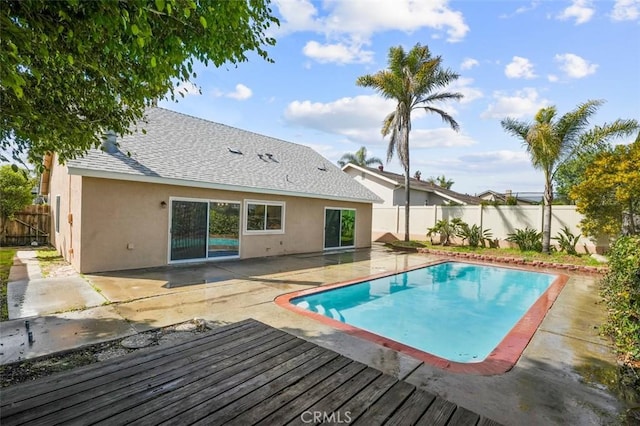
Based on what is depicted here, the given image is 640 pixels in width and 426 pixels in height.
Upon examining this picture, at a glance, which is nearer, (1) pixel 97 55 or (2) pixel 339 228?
(1) pixel 97 55

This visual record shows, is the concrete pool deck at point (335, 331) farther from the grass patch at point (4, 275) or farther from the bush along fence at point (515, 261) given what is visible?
the bush along fence at point (515, 261)

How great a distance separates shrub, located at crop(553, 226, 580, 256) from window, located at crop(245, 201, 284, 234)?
Answer: 40.5 ft

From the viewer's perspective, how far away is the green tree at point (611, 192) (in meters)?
10.5

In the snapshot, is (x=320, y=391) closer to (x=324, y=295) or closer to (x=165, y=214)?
(x=324, y=295)

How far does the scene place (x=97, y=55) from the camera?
10.9 feet

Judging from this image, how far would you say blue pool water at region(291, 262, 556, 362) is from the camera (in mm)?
5871

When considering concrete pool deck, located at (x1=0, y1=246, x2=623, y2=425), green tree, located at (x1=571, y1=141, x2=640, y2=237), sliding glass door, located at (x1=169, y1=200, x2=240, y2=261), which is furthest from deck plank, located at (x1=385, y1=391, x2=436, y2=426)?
green tree, located at (x1=571, y1=141, x2=640, y2=237)

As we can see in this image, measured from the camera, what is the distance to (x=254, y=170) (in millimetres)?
12906

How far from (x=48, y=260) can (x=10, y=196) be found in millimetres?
5108

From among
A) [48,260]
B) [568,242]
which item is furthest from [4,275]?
[568,242]

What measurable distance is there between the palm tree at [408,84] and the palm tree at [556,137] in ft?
14.5

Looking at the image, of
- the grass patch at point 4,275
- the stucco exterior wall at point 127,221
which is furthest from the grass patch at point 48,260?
the stucco exterior wall at point 127,221

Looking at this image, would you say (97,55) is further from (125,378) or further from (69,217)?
(69,217)

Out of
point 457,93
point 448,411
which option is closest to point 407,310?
point 448,411
